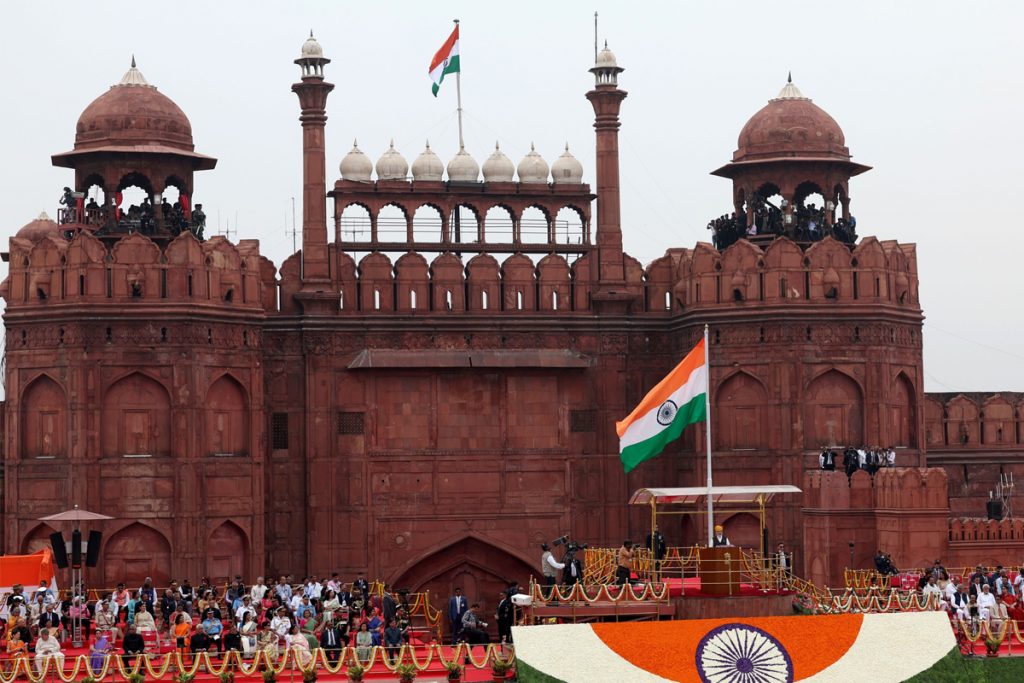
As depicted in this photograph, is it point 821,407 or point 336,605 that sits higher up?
point 821,407

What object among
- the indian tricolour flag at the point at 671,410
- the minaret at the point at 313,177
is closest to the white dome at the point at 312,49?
the minaret at the point at 313,177

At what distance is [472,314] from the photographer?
157 ft

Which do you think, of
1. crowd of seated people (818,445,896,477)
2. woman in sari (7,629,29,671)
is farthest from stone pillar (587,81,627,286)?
woman in sari (7,629,29,671)

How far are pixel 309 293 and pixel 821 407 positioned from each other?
40.6 ft

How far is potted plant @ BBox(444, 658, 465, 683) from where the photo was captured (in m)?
32.2

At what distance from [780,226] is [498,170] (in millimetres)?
7065

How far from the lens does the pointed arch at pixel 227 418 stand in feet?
147

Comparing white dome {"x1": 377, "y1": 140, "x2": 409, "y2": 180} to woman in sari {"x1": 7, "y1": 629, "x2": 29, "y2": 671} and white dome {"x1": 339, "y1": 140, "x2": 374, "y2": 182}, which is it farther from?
woman in sari {"x1": 7, "y1": 629, "x2": 29, "y2": 671}

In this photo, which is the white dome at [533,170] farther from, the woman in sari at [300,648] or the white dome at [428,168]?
the woman in sari at [300,648]

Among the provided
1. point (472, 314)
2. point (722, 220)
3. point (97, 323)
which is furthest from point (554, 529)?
point (97, 323)

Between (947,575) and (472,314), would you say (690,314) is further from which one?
(947,575)

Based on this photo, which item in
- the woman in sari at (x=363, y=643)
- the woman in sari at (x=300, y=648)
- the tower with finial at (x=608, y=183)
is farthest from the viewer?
the tower with finial at (x=608, y=183)

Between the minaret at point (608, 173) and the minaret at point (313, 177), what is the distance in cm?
669

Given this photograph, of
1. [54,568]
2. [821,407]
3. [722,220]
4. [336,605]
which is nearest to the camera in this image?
[336,605]
